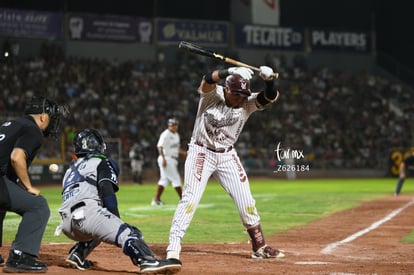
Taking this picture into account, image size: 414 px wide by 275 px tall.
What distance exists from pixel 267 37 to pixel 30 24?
1455 cm

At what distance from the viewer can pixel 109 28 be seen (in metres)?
42.2

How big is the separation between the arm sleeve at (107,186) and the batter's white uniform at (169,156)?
12.1m

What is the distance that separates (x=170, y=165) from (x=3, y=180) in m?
12.5

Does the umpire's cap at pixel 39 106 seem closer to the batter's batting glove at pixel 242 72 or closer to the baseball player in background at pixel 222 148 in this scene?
the baseball player in background at pixel 222 148

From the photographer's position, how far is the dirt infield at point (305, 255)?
8.81 meters

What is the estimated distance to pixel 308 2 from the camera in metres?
51.9

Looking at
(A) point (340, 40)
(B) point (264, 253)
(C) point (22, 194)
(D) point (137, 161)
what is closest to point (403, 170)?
(D) point (137, 161)

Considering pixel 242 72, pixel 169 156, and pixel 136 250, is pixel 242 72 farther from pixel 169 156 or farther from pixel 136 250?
pixel 169 156

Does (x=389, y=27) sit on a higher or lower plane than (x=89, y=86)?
higher

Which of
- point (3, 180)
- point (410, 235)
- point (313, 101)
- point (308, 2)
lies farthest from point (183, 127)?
point (3, 180)

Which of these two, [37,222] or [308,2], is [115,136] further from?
[37,222]

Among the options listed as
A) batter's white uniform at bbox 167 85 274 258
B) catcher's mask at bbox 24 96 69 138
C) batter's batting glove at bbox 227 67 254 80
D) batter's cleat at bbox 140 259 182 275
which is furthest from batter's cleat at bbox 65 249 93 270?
batter's batting glove at bbox 227 67 254 80

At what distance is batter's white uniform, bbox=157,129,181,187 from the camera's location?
20.5m

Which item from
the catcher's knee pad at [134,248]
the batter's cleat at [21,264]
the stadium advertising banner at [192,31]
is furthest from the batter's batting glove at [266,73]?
the stadium advertising banner at [192,31]
